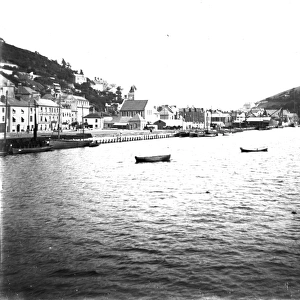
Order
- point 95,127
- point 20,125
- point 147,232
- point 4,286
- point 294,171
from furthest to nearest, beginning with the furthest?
point 95,127 < point 20,125 < point 294,171 < point 147,232 < point 4,286

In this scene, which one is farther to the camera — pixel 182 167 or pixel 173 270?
pixel 182 167

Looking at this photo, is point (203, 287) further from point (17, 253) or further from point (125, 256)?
point (17, 253)

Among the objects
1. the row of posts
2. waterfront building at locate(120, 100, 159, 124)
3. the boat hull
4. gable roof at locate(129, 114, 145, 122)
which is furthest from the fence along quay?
waterfront building at locate(120, 100, 159, 124)

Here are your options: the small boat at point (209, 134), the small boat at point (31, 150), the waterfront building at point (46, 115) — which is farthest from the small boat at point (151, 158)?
the small boat at point (209, 134)

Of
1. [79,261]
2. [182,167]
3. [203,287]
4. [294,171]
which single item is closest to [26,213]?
[79,261]

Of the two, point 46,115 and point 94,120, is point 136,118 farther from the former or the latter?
point 46,115

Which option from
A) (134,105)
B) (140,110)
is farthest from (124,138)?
(134,105)

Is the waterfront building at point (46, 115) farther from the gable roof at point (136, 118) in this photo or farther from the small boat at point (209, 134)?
the small boat at point (209, 134)

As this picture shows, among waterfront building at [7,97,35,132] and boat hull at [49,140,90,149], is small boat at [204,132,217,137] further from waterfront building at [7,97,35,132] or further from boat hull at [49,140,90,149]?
boat hull at [49,140,90,149]
